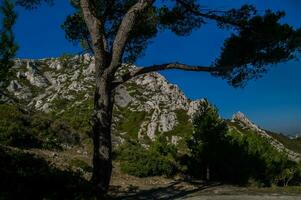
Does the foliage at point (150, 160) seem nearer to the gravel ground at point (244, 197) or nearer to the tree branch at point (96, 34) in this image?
the gravel ground at point (244, 197)

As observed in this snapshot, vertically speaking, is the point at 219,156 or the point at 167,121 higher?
the point at 167,121

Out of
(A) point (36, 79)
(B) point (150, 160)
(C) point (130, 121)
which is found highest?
(A) point (36, 79)

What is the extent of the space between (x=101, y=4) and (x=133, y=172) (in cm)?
958

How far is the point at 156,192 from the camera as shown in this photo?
18781 millimetres

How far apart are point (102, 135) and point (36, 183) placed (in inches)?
120

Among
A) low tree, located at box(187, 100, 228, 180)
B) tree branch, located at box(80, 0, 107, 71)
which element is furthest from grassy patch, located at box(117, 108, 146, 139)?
tree branch, located at box(80, 0, 107, 71)

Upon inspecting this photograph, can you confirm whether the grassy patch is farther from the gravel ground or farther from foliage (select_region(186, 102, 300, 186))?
the gravel ground

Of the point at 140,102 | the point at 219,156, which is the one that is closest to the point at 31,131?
the point at 219,156

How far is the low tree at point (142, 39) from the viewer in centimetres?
1314

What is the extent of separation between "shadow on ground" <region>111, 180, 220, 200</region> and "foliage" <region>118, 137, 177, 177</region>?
96.5 inches

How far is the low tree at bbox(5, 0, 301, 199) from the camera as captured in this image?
1314 centimetres

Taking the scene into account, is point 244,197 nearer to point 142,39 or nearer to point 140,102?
point 142,39

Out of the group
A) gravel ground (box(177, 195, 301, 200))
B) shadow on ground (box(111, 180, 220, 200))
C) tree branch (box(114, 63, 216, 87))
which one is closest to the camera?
tree branch (box(114, 63, 216, 87))

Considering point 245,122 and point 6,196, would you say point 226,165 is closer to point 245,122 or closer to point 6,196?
point 6,196
